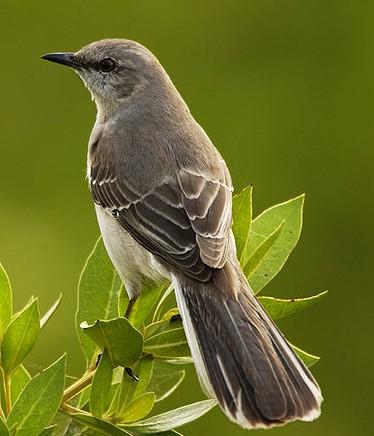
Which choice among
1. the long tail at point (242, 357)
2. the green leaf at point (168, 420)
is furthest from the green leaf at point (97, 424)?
the long tail at point (242, 357)

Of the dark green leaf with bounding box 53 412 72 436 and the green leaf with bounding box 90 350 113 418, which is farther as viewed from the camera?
the dark green leaf with bounding box 53 412 72 436

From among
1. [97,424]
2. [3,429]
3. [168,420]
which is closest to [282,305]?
[168,420]

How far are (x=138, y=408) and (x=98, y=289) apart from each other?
0.75 metres

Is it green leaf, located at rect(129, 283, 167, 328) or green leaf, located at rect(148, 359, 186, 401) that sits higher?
green leaf, located at rect(129, 283, 167, 328)

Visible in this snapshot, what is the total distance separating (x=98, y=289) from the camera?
14.5 feet

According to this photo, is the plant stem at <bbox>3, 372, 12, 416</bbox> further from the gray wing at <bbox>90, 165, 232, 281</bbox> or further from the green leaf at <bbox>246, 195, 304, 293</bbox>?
the green leaf at <bbox>246, 195, 304, 293</bbox>

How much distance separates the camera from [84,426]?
3.69 m

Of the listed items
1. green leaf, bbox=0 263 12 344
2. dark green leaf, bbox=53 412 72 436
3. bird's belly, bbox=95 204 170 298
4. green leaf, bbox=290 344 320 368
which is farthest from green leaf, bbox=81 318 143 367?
bird's belly, bbox=95 204 170 298

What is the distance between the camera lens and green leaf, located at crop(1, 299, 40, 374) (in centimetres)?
378

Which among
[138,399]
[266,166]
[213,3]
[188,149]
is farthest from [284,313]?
[213,3]

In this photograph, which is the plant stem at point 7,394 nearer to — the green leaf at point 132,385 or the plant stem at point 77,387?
the plant stem at point 77,387

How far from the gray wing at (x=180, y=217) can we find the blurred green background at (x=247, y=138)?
178 centimetres

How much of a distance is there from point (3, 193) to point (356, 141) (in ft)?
8.19

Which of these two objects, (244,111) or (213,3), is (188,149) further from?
(213,3)
